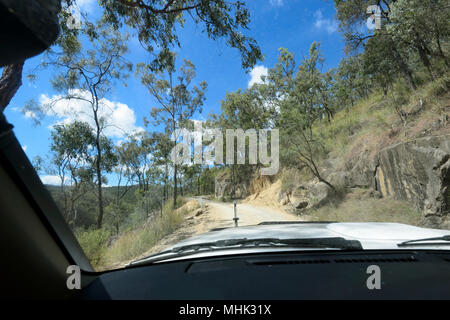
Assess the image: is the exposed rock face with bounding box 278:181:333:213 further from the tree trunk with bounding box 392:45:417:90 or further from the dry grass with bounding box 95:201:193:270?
the tree trunk with bounding box 392:45:417:90

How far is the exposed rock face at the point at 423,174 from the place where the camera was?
5.48 m

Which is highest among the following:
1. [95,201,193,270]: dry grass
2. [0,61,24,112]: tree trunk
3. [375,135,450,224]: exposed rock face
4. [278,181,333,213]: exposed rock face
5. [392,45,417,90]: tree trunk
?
[392,45,417,90]: tree trunk

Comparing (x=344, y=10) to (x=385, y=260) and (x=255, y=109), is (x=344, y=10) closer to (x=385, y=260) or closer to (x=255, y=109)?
(x=385, y=260)

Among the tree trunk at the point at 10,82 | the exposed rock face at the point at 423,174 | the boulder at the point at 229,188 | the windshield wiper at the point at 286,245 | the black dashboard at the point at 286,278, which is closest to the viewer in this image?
the black dashboard at the point at 286,278

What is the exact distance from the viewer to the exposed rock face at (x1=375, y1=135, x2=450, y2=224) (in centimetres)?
548

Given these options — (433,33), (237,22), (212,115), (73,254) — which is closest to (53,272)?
(73,254)

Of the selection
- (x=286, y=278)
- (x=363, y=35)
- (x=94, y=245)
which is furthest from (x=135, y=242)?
(x=363, y=35)

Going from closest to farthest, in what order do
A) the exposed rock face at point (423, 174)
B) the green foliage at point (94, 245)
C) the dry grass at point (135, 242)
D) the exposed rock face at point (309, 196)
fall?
the green foliage at point (94, 245) → the exposed rock face at point (423, 174) → the dry grass at point (135, 242) → the exposed rock face at point (309, 196)

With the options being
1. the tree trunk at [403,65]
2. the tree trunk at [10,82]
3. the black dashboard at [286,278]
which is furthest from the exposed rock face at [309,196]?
the tree trunk at [10,82]

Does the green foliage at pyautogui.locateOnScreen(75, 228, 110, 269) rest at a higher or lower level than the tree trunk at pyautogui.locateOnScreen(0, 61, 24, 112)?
lower

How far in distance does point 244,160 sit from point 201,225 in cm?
1733

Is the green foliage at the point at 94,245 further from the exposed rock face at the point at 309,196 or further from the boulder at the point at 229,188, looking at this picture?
the boulder at the point at 229,188

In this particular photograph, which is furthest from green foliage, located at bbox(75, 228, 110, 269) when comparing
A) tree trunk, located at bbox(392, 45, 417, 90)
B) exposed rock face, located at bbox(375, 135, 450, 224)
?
tree trunk, located at bbox(392, 45, 417, 90)

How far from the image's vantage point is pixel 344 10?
10242 millimetres
